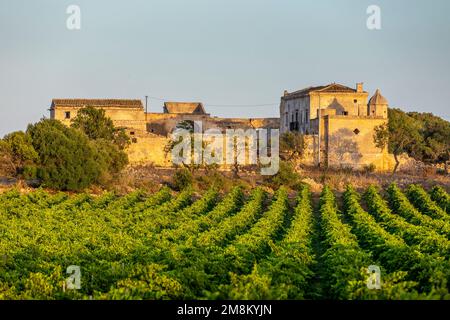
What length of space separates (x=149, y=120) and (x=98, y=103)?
4.35m

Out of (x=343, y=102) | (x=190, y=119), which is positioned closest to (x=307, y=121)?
(x=343, y=102)

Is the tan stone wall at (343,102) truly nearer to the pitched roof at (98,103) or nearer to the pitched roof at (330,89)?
the pitched roof at (330,89)

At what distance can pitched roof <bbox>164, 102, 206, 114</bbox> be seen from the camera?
67.1 meters

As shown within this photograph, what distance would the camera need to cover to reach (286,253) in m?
17.3

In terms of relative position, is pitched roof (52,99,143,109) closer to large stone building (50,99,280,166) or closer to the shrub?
large stone building (50,99,280,166)

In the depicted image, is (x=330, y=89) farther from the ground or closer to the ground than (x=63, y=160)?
farther from the ground

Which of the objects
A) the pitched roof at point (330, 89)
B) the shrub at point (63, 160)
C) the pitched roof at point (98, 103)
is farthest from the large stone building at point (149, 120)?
the shrub at point (63, 160)

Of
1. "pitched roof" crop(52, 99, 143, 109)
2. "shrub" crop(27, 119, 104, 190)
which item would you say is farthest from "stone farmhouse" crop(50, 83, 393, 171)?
"shrub" crop(27, 119, 104, 190)

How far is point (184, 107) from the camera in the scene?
222 feet

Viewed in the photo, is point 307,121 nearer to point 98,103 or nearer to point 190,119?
point 190,119

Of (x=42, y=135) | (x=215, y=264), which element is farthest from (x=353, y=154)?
(x=215, y=264)

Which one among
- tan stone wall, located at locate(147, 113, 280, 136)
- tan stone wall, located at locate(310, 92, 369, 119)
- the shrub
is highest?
tan stone wall, located at locate(310, 92, 369, 119)

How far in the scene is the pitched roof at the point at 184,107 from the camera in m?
67.1

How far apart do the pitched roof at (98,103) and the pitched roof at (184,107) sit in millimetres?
6650
